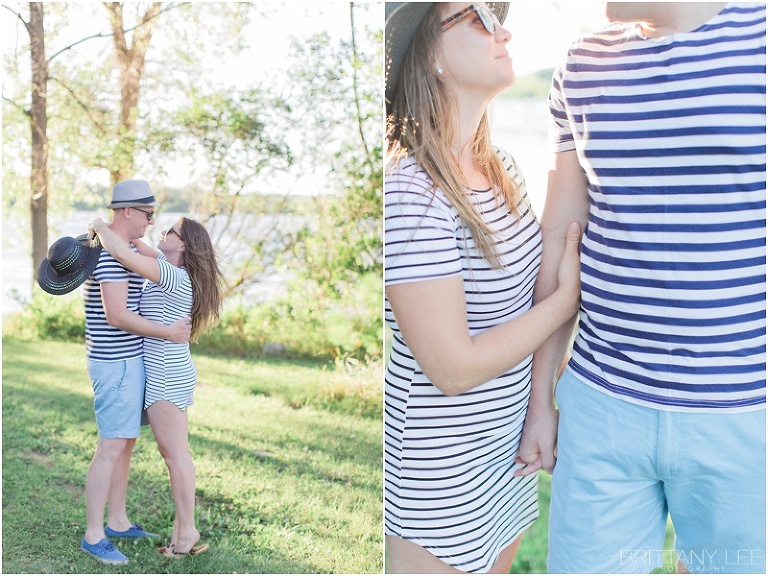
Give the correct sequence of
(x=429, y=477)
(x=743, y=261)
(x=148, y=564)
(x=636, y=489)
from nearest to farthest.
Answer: (x=743, y=261) → (x=636, y=489) → (x=429, y=477) → (x=148, y=564)

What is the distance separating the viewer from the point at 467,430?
1674mm

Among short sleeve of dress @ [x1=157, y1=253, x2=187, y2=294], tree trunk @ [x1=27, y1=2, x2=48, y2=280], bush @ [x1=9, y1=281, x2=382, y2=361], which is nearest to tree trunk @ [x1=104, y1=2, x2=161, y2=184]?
tree trunk @ [x1=27, y1=2, x2=48, y2=280]

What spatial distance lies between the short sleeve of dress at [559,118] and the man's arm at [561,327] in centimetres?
2

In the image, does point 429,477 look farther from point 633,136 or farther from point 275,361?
point 275,361

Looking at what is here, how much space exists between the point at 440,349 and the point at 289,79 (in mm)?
4004

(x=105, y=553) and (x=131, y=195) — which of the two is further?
(x=105, y=553)

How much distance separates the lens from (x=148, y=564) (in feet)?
9.48

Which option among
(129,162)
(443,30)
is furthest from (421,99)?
(129,162)

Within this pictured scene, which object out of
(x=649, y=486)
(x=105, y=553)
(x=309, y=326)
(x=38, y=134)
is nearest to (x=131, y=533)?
(x=105, y=553)

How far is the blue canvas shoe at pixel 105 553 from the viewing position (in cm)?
283

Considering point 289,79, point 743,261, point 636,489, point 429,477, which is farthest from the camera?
point 289,79

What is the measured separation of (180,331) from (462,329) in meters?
1.45

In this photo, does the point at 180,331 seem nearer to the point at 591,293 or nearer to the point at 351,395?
the point at 591,293

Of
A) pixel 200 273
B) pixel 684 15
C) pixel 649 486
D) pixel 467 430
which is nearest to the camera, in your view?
pixel 684 15
